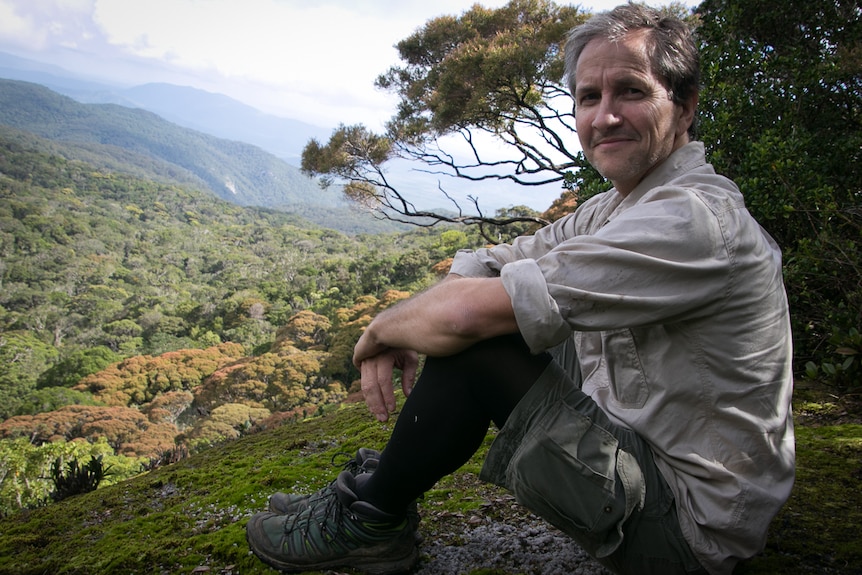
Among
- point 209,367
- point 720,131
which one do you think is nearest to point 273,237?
point 209,367

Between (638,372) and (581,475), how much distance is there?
24 centimetres

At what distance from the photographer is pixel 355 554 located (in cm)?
A: 139

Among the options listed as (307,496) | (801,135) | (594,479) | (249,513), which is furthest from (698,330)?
(801,135)

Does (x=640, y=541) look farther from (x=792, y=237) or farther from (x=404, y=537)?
(x=792, y=237)

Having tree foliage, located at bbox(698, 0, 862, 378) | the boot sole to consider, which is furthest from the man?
tree foliage, located at bbox(698, 0, 862, 378)

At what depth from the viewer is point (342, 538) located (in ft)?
4.56

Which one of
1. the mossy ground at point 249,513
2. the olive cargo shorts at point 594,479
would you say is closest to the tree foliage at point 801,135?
the mossy ground at point 249,513

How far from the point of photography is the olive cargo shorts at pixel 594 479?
1.06m

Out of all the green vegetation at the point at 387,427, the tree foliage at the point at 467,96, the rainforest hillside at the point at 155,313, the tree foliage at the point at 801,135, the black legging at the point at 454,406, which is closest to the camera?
the black legging at the point at 454,406

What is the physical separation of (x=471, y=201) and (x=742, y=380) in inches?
354

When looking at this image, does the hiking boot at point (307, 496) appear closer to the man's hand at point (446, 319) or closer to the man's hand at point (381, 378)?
the man's hand at point (381, 378)

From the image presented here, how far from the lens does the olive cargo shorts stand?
1064 mm

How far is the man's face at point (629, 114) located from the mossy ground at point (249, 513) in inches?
39.3

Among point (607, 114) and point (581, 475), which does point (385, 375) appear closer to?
point (581, 475)
